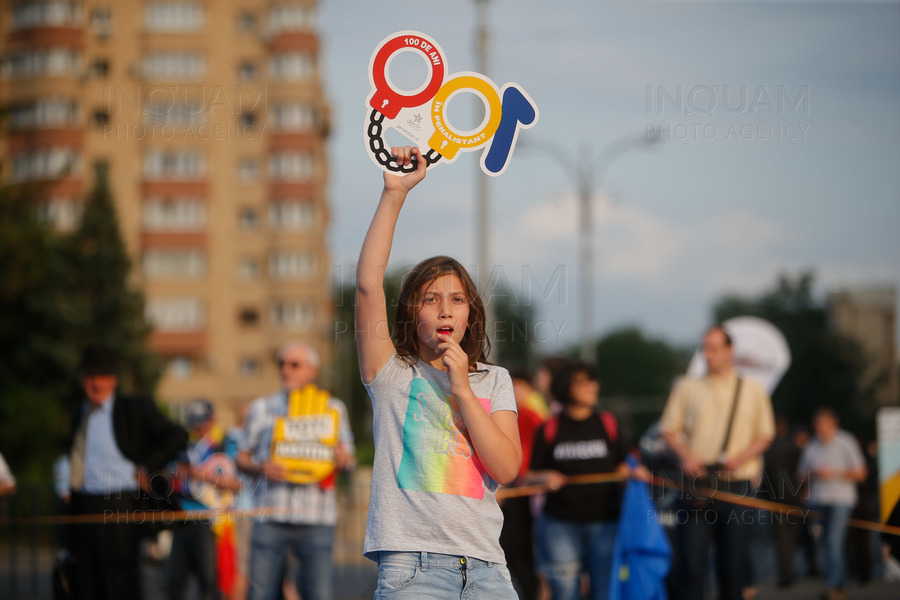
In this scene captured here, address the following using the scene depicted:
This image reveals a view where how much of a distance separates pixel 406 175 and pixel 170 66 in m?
59.3

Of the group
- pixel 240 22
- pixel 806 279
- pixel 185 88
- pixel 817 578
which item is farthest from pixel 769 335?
pixel 240 22

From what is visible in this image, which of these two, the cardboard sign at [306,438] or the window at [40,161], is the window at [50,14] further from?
the cardboard sign at [306,438]

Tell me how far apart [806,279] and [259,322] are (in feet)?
97.1

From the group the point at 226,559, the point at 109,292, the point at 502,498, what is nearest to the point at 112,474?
the point at 502,498

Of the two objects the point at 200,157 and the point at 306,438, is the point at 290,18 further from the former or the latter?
the point at 306,438

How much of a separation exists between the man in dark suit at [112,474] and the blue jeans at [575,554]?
8.49 feet

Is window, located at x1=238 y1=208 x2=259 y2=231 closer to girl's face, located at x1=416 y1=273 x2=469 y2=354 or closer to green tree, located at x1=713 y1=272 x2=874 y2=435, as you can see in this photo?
green tree, located at x1=713 y1=272 x2=874 y2=435

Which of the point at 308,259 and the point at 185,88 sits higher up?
the point at 185,88

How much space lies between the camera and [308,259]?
63.2 m

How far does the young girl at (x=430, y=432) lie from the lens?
339 centimetres

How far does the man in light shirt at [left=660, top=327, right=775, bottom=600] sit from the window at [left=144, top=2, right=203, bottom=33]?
56597mm

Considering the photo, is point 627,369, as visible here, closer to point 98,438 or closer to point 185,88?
point 185,88

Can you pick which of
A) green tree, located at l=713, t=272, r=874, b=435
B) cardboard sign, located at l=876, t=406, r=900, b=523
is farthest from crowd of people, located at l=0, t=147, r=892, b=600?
A: green tree, located at l=713, t=272, r=874, b=435

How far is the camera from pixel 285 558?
7.40 m
